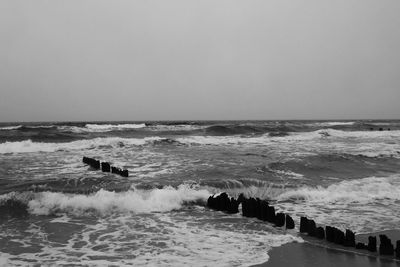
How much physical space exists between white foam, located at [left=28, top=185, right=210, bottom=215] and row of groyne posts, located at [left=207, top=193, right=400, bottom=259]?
103 centimetres

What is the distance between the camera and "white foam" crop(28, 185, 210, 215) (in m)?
9.79

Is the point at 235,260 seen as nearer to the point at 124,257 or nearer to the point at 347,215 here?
the point at 124,257

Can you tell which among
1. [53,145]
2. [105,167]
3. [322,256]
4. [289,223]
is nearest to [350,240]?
[322,256]

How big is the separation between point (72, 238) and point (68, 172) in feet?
26.3

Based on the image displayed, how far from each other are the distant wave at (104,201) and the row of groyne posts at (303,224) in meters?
1.04

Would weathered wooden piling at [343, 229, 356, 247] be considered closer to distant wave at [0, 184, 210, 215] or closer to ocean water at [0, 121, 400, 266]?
ocean water at [0, 121, 400, 266]

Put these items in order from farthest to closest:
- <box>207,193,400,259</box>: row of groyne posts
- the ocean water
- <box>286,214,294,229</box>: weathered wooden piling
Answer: <box>286,214,294,229</box>: weathered wooden piling → the ocean water → <box>207,193,400,259</box>: row of groyne posts

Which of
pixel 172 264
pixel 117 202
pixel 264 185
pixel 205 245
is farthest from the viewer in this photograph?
pixel 264 185

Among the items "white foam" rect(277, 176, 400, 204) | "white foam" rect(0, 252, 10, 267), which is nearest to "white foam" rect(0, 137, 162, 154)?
"white foam" rect(277, 176, 400, 204)

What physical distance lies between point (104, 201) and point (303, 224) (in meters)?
5.16

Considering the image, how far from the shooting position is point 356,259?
6.31 m

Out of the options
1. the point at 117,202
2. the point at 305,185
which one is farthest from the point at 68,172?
the point at 305,185

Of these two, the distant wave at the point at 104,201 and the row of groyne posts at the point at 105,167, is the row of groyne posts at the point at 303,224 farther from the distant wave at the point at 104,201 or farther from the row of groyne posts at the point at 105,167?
the row of groyne posts at the point at 105,167

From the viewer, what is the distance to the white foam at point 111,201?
979 cm
